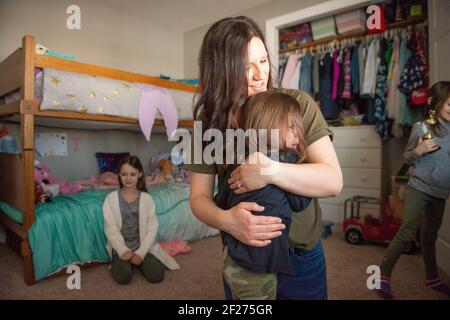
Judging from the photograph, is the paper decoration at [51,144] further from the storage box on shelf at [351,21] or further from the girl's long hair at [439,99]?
the girl's long hair at [439,99]

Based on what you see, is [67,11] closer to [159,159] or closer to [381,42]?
[159,159]

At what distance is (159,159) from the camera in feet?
9.61

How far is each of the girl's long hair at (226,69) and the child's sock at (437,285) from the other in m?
1.39

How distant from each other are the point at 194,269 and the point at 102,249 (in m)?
0.58

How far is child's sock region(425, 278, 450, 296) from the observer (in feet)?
4.50

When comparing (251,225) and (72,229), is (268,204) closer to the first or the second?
(251,225)

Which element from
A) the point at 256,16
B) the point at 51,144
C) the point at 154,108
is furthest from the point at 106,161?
the point at 256,16

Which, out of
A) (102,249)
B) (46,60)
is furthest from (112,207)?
(46,60)

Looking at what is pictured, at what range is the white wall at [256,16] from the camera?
9.14 feet

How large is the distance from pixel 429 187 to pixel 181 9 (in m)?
2.58

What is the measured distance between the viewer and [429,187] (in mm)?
1359

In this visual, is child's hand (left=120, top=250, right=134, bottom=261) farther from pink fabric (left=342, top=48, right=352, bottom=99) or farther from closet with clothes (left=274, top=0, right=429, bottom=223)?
pink fabric (left=342, top=48, right=352, bottom=99)

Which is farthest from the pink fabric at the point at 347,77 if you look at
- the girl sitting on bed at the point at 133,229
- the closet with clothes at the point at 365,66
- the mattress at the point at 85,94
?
the girl sitting on bed at the point at 133,229

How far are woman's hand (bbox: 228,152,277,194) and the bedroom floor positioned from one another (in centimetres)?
100
